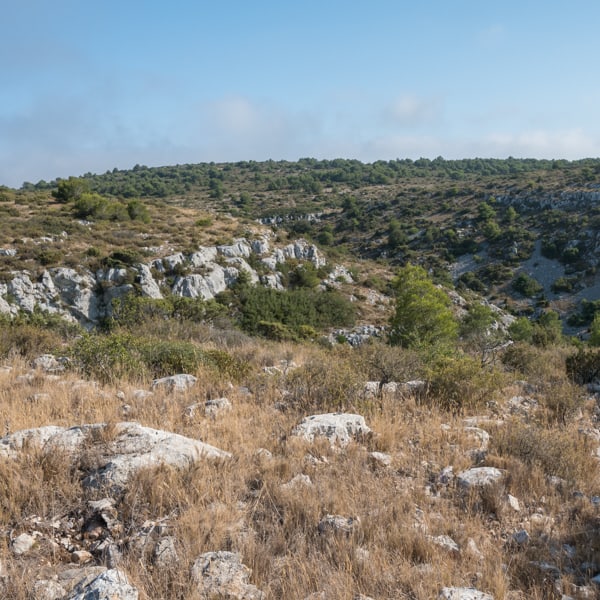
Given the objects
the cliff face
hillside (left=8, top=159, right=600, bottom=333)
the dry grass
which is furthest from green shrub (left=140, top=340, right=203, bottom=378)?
hillside (left=8, top=159, right=600, bottom=333)

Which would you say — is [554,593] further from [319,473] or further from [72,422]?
[72,422]

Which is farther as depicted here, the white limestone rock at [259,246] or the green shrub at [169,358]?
the white limestone rock at [259,246]

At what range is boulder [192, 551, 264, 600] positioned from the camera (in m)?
2.06

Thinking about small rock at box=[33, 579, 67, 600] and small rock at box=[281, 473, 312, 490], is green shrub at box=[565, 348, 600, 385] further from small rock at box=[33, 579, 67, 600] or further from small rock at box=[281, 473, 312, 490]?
small rock at box=[33, 579, 67, 600]

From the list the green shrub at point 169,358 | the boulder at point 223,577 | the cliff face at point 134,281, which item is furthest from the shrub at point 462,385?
the cliff face at point 134,281

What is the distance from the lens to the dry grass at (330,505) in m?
2.20

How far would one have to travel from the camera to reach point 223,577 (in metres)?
2.15

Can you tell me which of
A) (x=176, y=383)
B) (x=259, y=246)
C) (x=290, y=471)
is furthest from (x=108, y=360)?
(x=259, y=246)

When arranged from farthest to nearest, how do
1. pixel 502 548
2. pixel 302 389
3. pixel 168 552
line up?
pixel 302 389
pixel 502 548
pixel 168 552

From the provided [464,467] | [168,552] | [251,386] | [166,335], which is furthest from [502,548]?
[166,335]

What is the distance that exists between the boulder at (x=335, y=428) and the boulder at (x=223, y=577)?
1.59m

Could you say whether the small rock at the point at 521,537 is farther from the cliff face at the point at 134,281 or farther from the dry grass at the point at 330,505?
the cliff face at the point at 134,281

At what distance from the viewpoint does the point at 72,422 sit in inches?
158

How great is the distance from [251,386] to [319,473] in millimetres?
2469
